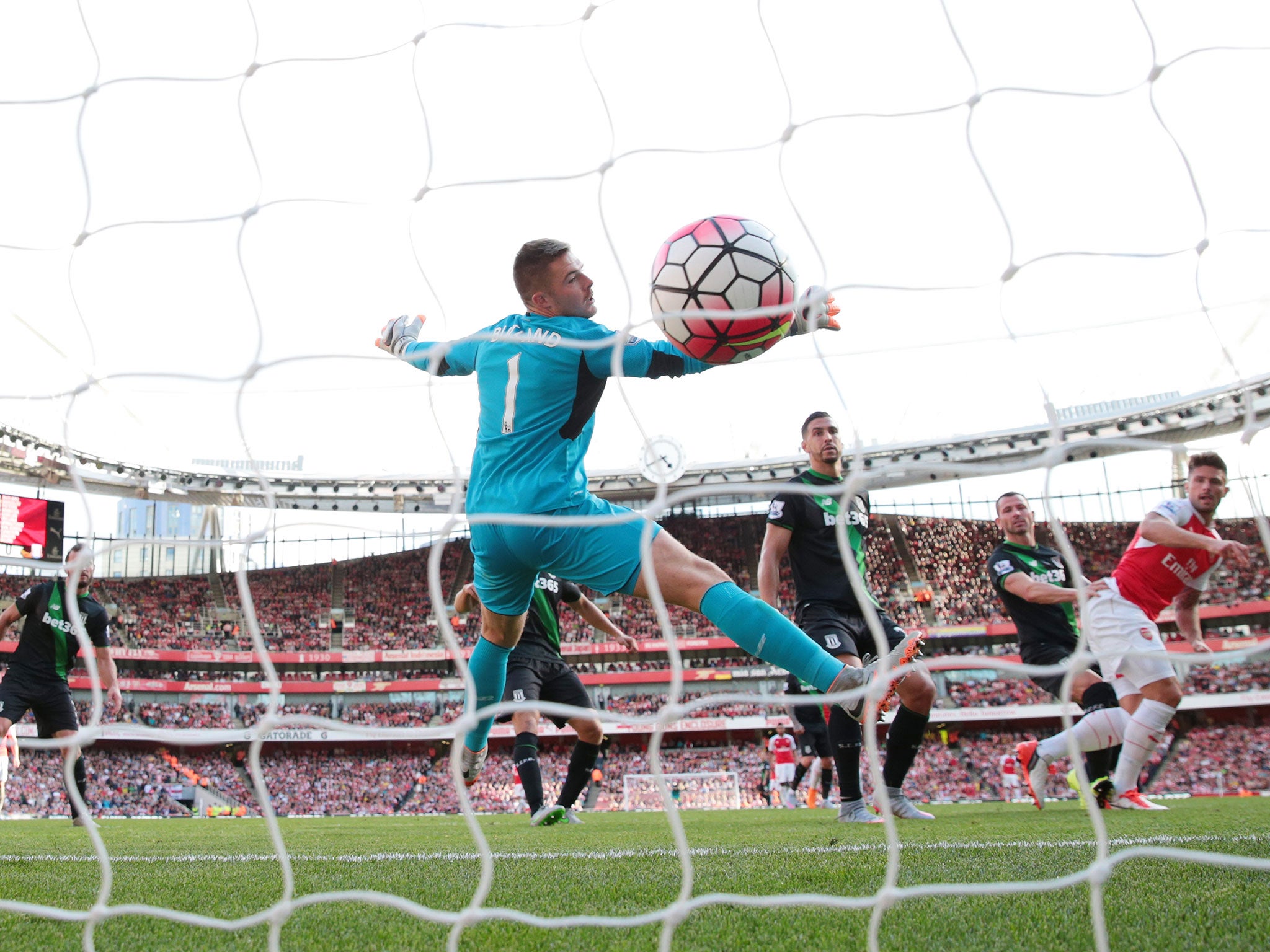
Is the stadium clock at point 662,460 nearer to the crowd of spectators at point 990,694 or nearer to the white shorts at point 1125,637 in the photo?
the white shorts at point 1125,637

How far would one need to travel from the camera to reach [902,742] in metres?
4.64

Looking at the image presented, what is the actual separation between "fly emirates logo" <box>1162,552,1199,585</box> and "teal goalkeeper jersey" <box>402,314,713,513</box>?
311 cm

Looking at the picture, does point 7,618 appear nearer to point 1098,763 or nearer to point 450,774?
point 1098,763

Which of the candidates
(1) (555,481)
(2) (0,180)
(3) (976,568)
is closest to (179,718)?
(3) (976,568)

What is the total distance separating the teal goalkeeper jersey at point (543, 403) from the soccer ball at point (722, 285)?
0.34 feet

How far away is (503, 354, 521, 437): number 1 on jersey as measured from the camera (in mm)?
2922

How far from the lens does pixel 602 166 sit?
2777 mm

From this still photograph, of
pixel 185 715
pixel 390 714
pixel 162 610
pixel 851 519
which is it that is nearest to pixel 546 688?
pixel 851 519

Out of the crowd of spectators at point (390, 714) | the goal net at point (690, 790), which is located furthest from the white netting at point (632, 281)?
the crowd of spectators at point (390, 714)

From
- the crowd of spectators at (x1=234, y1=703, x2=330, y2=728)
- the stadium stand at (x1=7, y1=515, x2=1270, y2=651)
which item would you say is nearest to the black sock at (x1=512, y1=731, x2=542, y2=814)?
the stadium stand at (x1=7, y1=515, x2=1270, y2=651)

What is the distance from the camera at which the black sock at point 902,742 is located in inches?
180

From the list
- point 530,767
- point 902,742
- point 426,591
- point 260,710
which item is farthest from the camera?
point 426,591

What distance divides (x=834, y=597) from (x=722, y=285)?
7.53 ft

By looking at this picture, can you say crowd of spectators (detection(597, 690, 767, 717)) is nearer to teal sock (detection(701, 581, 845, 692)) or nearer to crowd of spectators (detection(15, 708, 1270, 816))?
crowd of spectators (detection(15, 708, 1270, 816))
